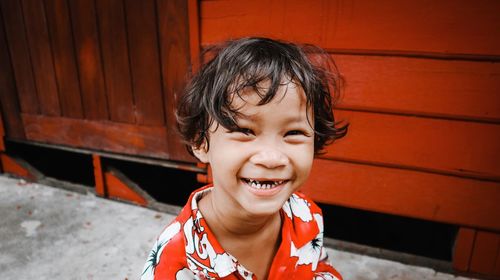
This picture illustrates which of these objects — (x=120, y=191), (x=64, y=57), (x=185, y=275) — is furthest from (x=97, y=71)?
(x=185, y=275)

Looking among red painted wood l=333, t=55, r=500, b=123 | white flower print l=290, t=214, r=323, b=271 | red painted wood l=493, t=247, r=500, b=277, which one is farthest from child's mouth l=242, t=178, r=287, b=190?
red painted wood l=493, t=247, r=500, b=277

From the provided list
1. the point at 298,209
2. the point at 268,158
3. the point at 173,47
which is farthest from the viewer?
the point at 173,47

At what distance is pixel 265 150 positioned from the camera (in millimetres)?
986

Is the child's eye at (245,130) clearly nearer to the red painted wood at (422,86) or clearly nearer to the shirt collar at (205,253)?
the shirt collar at (205,253)

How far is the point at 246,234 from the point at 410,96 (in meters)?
1.14

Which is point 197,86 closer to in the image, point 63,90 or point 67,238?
point 67,238

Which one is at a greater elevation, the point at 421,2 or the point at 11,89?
the point at 421,2

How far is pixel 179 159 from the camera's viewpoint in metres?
2.52

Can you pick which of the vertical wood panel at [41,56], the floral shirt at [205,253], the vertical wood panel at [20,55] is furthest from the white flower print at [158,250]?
the vertical wood panel at [20,55]

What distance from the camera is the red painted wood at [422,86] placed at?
1770 mm

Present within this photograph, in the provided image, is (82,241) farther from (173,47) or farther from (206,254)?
(206,254)

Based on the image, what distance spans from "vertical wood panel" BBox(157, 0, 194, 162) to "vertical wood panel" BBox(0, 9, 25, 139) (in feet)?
4.49

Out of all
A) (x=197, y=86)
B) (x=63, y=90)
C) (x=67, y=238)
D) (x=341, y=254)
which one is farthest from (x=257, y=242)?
(x=63, y=90)

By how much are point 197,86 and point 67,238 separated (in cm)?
165
